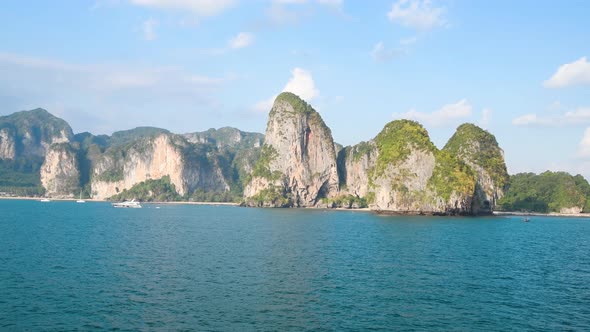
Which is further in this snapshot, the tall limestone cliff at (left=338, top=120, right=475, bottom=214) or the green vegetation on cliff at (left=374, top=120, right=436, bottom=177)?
the green vegetation on cliff at (left=374, top=120, right=436, bottom=177)

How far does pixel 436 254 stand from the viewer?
6481cm

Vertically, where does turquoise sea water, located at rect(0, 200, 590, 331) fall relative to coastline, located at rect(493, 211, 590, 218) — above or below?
below

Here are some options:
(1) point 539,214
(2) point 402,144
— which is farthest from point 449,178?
(1) point 539,214

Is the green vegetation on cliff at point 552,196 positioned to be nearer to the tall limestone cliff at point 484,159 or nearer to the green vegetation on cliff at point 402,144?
the tall limestone cliff at point 484,159

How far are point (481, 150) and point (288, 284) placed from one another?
533 feet

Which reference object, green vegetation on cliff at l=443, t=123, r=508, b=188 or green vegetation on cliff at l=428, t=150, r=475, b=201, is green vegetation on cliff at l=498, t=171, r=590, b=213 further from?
green vegetation on cliff at l=428, t=150, r=475, b=201

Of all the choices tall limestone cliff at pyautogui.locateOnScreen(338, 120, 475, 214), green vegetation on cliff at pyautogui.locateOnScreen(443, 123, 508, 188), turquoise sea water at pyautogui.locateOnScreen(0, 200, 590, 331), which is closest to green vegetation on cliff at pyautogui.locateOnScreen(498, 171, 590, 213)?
green vegetation on cliff at pyautogui.locateOnScreen(443, 123, 508, 188)

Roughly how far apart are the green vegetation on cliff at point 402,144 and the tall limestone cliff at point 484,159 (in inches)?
1057

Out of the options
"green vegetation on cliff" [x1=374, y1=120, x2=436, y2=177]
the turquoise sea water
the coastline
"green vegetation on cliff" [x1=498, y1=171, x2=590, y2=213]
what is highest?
"green vegetation on cliff" [x1=374, y1=120, x2=436, y2=177]

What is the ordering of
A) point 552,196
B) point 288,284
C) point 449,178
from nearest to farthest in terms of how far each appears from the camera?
point 288,284 < point 449,178 < point 552,196

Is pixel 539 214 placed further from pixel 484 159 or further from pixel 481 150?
pixel 481 150

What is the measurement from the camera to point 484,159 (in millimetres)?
185625

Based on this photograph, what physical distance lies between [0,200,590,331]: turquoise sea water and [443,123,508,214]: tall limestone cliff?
101579 millimetres

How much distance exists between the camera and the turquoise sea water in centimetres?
3459
